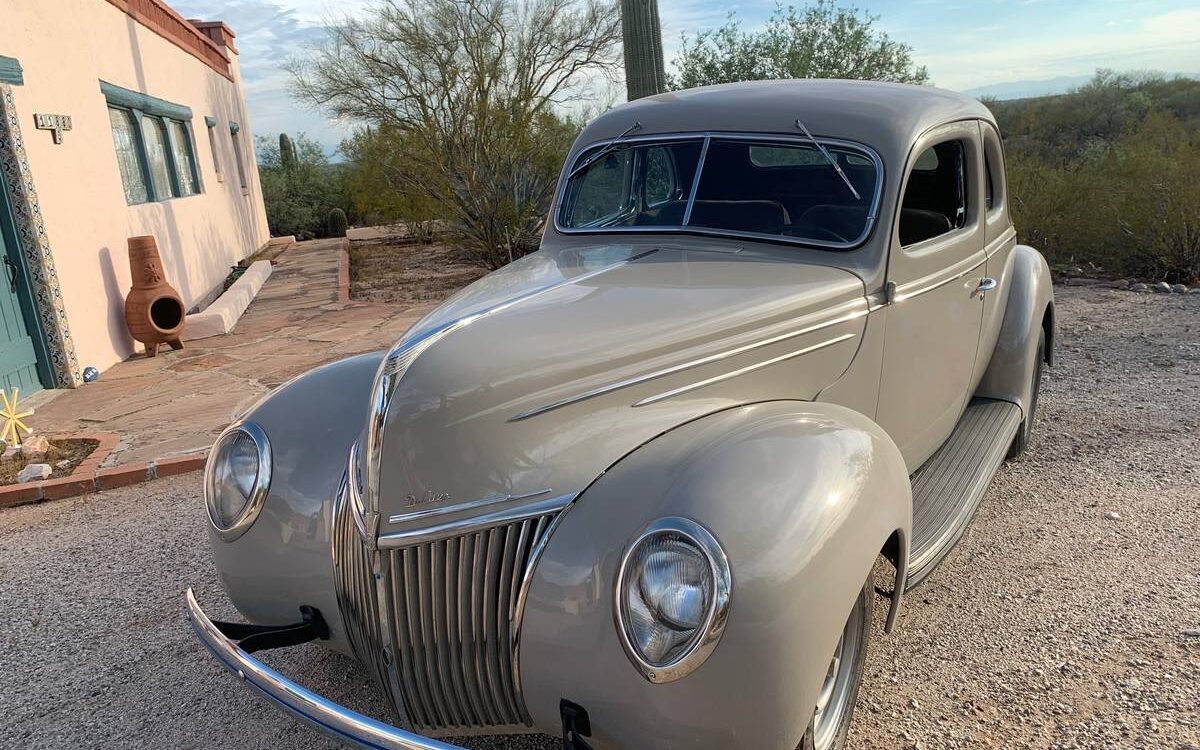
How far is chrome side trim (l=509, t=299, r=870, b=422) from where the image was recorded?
2.08 meters

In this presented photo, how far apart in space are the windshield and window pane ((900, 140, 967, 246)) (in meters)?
0.50

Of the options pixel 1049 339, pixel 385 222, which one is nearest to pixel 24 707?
pixel 1049 339

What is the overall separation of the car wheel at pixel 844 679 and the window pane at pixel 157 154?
1023 cm

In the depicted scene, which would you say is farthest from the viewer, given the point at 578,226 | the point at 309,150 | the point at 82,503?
the point at 309,150

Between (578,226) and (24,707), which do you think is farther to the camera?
(578,226)

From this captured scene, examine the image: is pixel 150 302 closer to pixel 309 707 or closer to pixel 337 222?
pixel 309 707

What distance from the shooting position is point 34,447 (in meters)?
5.26

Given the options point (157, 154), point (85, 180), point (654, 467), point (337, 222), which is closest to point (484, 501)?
point (654, 467)

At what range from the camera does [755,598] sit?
169 centimetres

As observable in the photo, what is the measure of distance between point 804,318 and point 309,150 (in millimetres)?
25835

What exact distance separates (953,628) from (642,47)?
18.7ft

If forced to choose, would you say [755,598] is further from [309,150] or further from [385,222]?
[309,150]

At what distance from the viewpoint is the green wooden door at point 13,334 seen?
20.5ft

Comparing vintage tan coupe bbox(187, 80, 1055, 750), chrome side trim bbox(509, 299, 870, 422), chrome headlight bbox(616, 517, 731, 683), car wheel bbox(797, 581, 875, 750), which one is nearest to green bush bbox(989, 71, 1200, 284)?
vintage tan coupe bbox(187, 80, 1055, 750)
